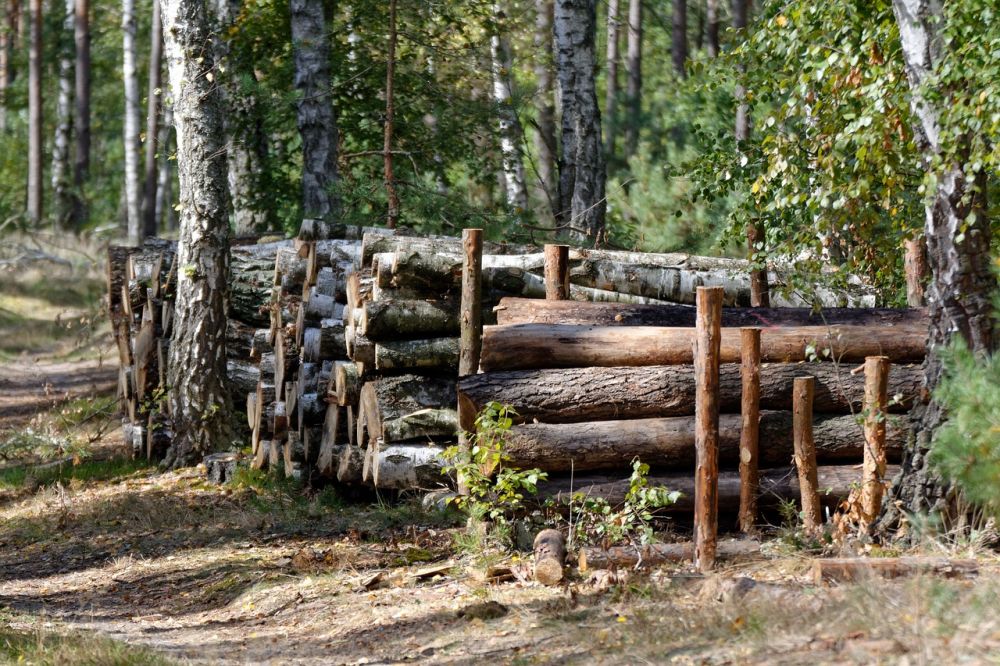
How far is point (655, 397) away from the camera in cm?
698

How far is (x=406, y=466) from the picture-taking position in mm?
8188

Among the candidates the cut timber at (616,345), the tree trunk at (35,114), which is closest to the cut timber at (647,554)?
the cut timber at (616,345)

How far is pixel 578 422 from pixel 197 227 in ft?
14.2

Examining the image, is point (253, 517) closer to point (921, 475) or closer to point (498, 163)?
point (921, 475)

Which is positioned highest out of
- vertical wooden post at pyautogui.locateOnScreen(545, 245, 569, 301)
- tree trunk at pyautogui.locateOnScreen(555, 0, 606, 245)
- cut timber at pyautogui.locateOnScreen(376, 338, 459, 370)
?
tree trunk at pyautogui.locateOnScreen(555, 0, 606, 245)

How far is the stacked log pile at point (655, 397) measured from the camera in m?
6.94

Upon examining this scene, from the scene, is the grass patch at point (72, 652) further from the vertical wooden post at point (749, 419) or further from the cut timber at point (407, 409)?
the vertical wooden post at point (749, 419)

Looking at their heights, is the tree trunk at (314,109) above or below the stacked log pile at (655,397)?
above

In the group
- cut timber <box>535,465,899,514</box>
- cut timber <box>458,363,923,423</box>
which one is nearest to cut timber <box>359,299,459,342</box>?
cut timber <box>458,363,923,423</box>

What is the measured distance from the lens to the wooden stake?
25.4 feet

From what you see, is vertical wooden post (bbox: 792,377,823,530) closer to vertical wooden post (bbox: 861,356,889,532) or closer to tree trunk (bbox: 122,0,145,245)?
vertical wooden post (bbox: 861,356,889,532)

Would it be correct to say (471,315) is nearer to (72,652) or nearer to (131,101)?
(72,652)

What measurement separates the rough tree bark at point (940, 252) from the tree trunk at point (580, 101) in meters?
7.15

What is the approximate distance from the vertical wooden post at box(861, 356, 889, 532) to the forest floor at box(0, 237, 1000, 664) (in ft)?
1.74
